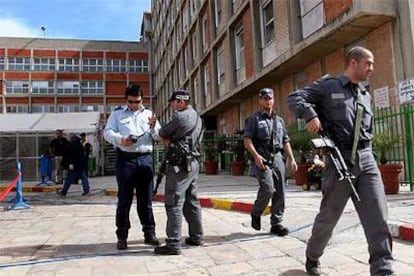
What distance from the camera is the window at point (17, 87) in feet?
170

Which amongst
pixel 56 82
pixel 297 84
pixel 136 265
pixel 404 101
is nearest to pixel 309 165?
pixel 404 101

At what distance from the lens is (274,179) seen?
5.39 metres

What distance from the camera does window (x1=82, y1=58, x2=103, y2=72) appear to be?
54344 millimetres

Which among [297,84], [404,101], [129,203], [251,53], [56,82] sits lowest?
[129,203]

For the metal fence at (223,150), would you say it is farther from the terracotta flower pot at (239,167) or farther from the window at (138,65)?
the window at (138,65)

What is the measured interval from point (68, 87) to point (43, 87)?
112 inches

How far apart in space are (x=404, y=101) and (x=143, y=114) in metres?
6.91

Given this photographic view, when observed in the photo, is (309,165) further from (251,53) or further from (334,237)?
(251,53)

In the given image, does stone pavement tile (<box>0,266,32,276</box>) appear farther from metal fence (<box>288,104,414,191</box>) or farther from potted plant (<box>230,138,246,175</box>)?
potted plant (<box>230,138,246,175</box>)

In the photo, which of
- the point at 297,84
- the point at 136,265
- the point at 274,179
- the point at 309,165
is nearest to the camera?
the point at 136,265

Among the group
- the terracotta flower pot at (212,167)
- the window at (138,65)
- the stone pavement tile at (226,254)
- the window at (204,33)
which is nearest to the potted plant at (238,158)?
the terracotta flower pot at (212,167)

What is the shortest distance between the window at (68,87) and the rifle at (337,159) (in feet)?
173

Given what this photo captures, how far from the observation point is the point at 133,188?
5.16 m

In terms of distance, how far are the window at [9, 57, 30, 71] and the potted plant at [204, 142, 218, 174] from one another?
39329mm
